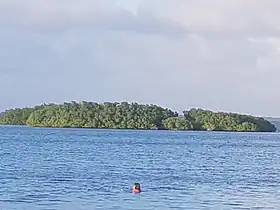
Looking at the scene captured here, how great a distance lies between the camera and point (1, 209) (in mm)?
36188

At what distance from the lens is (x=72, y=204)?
3906 cm

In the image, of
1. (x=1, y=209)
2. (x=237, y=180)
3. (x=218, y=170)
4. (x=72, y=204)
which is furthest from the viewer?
(x=218, y=170)

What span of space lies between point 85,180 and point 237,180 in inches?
422

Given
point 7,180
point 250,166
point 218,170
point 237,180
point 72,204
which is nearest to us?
point 72,204

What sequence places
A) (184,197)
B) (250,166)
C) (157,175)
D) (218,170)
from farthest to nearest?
(250,166)
(218,170)
(157,175)
(184,197)

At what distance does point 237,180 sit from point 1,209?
24.3 m

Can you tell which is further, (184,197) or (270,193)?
(270,193)

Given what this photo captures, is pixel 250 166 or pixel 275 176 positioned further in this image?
pixel 250 166

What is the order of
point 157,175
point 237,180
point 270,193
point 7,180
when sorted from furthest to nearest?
point 157,175
point 237,180
point 7,180
point 270,193

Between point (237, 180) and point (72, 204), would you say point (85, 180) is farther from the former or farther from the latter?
point (72, 204)

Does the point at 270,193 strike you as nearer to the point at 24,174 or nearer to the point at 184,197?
the point at 184,197

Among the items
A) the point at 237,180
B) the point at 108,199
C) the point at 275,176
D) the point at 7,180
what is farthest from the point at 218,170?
the point at 108,199

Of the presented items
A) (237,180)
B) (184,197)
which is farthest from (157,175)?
(184,197)

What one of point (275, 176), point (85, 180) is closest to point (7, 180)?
point (85, 180)
